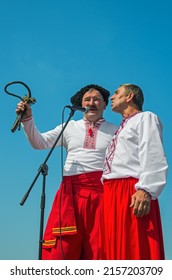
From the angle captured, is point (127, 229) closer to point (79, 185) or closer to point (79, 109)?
point (79, 185)

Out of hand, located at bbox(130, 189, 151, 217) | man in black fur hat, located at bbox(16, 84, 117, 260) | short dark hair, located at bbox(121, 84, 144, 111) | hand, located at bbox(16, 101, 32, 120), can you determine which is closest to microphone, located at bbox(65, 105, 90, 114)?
man in black fur hat, located at bbox(16, 84, 117, 260)

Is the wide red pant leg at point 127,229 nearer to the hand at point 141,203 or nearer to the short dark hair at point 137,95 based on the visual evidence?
the hand at point 141,203

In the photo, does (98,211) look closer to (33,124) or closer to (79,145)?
(79,145)

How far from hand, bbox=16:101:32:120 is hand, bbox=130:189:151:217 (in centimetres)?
154

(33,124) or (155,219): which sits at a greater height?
(33,124)

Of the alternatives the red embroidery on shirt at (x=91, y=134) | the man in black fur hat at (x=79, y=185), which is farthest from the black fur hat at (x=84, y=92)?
the red embroidery on shirt at (x=91, y=134)

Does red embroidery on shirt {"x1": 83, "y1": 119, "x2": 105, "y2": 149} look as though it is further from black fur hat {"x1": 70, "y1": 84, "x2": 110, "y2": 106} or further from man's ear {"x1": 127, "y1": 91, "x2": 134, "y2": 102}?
man's ear {"x1": 127, "y1": 91, "x2": 134, "y2": 102}

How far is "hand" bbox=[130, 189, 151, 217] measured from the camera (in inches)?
116

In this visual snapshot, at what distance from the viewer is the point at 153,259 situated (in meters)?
2.98

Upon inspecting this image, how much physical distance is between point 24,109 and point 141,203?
5.31 feet

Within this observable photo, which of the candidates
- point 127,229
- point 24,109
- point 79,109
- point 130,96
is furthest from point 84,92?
Answer: point 127,229

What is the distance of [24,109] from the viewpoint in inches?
161
